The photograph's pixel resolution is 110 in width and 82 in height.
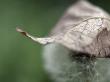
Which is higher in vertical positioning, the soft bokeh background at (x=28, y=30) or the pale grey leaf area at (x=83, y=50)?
the pale grey leaf area at (x=83, y=50)

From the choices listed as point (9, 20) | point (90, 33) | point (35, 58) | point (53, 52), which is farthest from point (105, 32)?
point (9, 20)

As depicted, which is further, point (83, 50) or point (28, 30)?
point (28, 30)

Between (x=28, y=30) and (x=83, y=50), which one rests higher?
(x=83, y=50)

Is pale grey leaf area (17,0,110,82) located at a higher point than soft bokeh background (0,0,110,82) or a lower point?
higher

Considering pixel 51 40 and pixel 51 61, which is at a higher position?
pixel 51 40

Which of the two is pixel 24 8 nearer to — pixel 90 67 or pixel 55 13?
pixel 55 13
